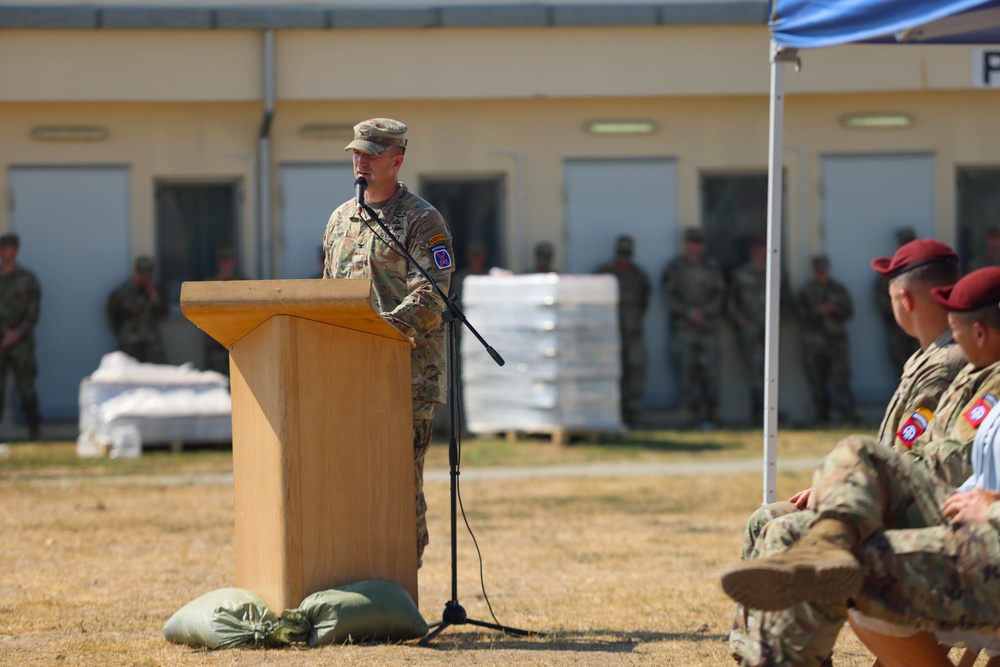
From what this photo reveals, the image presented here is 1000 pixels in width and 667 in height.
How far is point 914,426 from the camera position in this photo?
180 inches

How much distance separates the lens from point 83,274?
56.6ft

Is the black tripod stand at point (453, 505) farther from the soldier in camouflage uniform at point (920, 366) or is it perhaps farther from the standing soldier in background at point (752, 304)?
the standing soldier in background at point (752, 304)

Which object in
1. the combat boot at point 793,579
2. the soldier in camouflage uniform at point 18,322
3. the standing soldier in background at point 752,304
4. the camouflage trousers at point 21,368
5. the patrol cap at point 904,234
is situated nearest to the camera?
the combat boot at point 793,579

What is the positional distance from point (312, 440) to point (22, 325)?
1208 cm

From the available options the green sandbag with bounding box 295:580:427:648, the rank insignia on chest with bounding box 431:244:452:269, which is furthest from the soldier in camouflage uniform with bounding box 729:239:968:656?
the rank insignia on chest with bounding box 431:244:452:269

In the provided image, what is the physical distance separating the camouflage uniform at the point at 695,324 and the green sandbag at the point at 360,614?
11.9 metres

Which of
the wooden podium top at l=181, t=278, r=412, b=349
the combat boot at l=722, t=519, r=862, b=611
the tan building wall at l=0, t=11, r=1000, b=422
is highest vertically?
the tan building wall at l=0, t=11, r=1000, b=422

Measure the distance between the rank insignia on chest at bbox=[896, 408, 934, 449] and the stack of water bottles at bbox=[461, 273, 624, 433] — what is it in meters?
10.1

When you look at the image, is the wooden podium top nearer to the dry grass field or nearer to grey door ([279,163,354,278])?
the dry grass field

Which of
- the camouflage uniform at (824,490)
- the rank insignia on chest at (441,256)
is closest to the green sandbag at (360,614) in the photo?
the rank insignia on chest at (441,256)

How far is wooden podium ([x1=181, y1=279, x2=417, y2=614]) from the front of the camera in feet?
17.6

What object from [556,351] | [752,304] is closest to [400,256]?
[556,351]

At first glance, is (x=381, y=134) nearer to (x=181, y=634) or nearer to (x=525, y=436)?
(x=181, y=634)

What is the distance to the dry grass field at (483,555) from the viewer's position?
218 inches
